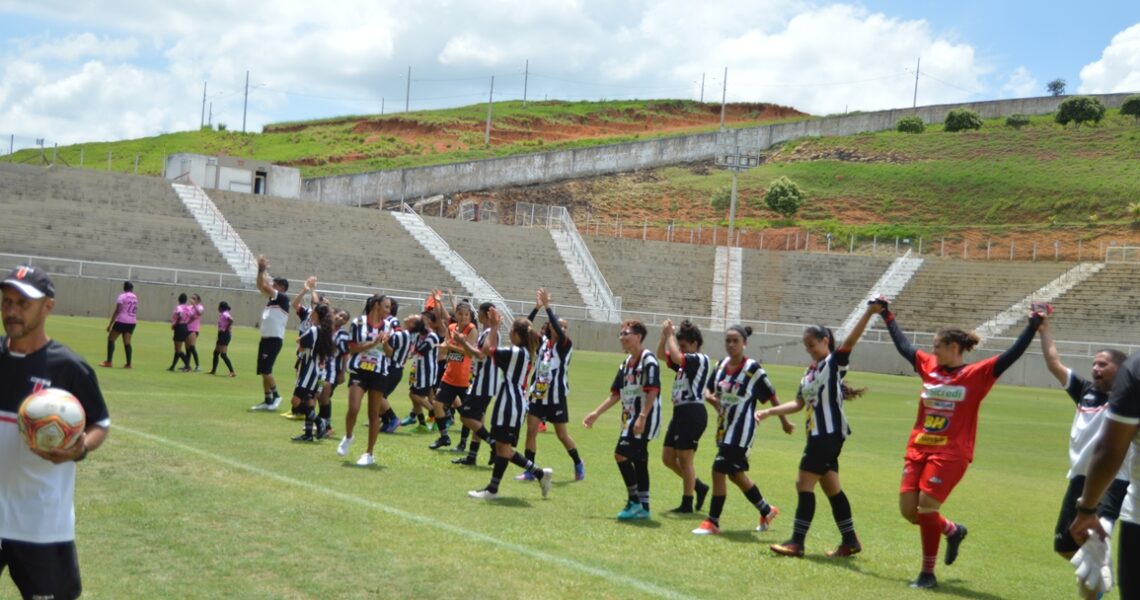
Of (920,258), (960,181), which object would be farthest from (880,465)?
(960,181)

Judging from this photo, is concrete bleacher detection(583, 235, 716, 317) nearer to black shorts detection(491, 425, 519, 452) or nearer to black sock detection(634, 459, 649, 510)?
black shorts detection(491, 425, 519, 452)

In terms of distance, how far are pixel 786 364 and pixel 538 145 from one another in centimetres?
5294

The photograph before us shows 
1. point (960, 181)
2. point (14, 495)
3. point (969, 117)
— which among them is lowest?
point (14, 495)

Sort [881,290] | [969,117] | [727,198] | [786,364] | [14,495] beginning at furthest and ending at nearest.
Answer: [969,117]
[727,198]
[881,290]
[786,364]
[14,495]

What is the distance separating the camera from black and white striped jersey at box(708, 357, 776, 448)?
9867mm

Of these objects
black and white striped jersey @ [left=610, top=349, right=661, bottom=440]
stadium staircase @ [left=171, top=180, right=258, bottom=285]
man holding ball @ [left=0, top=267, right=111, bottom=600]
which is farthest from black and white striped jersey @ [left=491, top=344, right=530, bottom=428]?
stadium staircase @ [left=171, top=180, right=258, bottom=285]

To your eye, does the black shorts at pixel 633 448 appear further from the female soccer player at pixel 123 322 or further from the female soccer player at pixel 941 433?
the female soccer player at pixel 123 322

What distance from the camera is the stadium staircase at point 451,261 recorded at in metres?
46.7

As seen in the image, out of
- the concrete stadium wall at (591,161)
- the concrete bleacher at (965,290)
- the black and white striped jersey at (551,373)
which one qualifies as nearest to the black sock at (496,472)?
the black and white striped jersey at (551,373)

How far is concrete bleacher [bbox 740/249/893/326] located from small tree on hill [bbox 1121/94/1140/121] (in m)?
46.7

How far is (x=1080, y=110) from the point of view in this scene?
9050 cm

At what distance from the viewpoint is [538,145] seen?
9450 cm

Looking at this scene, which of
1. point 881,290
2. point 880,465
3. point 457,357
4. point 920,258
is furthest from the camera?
point 920,258

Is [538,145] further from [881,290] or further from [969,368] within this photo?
[969,368]
